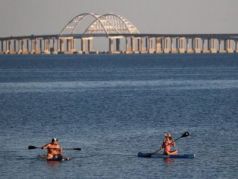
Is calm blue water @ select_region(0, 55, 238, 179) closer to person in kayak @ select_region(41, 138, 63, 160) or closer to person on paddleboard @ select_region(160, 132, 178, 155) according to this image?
person in kayak @ select_region(41, 138, 63, 160)

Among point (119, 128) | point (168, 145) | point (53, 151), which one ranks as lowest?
point (53, 151)

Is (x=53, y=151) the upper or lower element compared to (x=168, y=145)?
lower

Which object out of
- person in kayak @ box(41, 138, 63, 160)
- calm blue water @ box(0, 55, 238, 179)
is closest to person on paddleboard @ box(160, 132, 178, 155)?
calm blue water @ box(0, 55, 238, 179)

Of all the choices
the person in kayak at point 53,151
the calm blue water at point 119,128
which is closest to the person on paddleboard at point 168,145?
the calm blue water at point 119,128

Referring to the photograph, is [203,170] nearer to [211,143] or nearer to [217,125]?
[211,143]

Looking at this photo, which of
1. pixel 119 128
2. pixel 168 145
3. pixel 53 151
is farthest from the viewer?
pixel 119 128

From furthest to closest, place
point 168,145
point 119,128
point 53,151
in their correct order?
point 119,128, point 168,145, point 53,151

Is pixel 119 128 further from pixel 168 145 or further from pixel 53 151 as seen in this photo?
pixel 53 151

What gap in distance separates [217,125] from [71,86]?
47.0 metres

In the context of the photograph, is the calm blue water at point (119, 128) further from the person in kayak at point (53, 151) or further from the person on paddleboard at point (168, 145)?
the person on paddleboard at point (168, 145)

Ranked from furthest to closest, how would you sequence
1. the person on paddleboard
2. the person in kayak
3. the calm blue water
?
the person on paddleboard
the person in kayak
the calm blue water

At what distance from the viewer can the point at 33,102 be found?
77.5 m

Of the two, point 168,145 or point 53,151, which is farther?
point 168,145

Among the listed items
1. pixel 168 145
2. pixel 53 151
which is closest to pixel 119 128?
pixel 168 145
